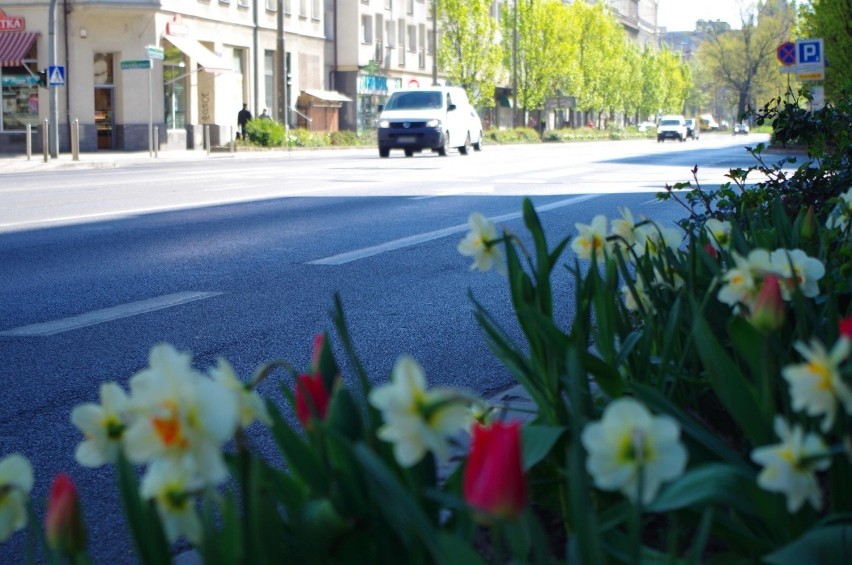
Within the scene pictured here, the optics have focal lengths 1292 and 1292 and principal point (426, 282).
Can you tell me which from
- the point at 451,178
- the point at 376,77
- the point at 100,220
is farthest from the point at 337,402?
the point at 376,77

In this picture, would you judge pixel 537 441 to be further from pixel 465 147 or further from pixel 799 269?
pixel 465 147

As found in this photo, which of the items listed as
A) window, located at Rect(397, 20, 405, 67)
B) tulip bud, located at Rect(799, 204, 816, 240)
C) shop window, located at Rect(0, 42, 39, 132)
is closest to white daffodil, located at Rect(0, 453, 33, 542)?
tulip bud, located at Rect(799, 204, 816, 240)

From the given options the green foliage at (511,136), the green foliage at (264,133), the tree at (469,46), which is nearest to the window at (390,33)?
the tree at (469,46)

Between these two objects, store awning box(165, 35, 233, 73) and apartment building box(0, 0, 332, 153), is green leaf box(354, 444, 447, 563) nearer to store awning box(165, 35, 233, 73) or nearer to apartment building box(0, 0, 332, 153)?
apartment building box(0, 0, 332, 153)

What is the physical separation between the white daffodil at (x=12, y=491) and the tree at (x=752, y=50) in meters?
105

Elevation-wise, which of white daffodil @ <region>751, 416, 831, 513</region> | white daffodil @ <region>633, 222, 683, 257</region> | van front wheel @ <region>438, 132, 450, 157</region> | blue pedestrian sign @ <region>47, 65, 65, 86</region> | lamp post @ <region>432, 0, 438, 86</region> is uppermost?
lamp post @ <region>432, 0, 438, 86</region>

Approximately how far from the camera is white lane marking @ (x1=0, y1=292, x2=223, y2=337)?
650cm

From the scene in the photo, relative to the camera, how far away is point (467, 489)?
3.73ft

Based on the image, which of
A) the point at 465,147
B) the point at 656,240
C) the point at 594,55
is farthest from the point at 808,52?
the point at 594,55

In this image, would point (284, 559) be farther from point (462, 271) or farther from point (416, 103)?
point (416, 103)

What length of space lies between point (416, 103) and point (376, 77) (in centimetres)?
2602

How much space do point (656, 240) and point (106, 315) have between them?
4.30m

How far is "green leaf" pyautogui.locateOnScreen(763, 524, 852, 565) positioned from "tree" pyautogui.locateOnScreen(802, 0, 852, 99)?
2028 centimetres

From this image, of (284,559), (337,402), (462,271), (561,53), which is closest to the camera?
(284,559)
